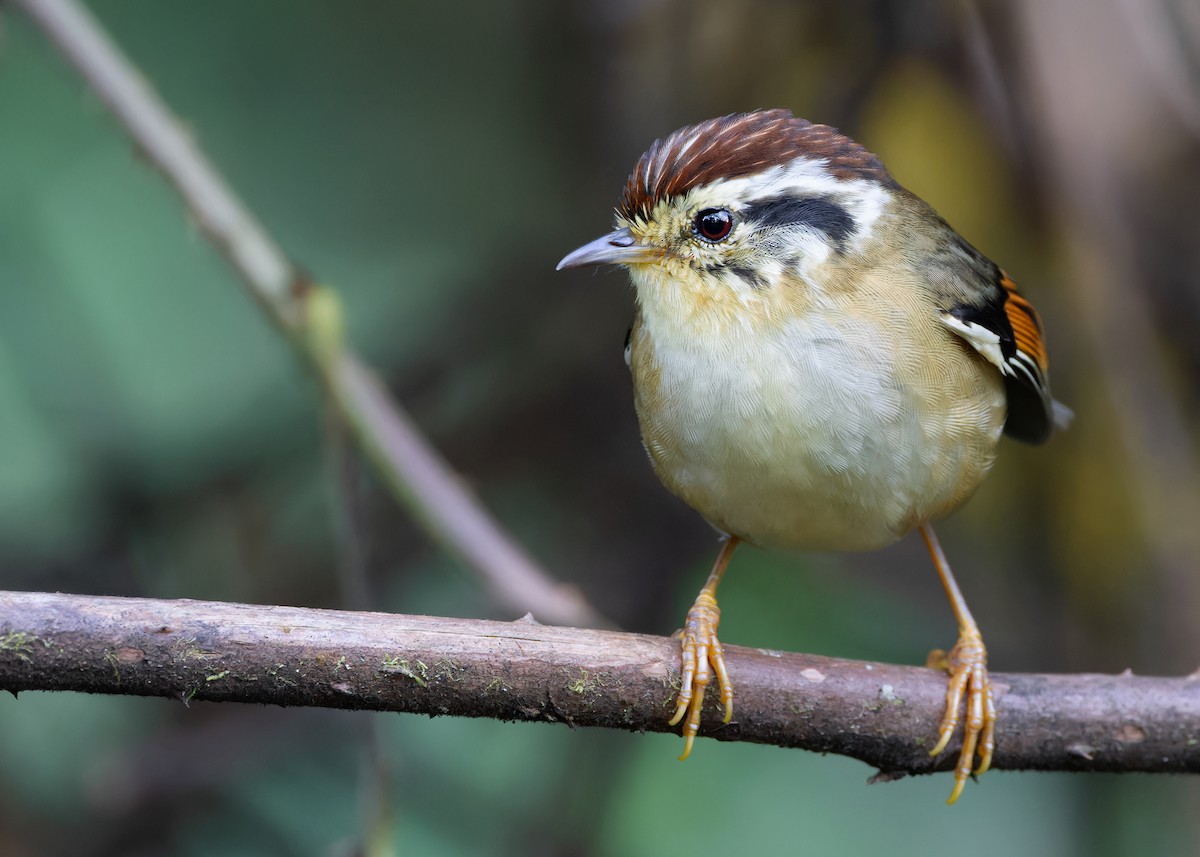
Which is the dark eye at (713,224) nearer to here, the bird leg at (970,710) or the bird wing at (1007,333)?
the bird wing at (1007,333)

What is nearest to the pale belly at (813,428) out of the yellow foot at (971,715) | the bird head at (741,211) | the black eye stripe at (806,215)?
the bird head at (741,211)

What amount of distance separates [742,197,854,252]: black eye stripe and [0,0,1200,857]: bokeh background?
1.56 m

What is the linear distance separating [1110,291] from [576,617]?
7.35 feet

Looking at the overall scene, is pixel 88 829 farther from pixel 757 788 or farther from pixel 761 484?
pixel 761 484

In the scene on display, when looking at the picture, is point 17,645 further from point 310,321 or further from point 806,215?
point 806,215

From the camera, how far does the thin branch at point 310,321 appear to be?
3420 mm

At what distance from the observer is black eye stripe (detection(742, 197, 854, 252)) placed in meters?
2.96

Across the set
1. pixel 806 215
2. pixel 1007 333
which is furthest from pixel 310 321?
pixel 1007 333

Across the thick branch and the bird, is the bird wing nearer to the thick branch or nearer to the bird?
the bird

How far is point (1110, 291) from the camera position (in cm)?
432

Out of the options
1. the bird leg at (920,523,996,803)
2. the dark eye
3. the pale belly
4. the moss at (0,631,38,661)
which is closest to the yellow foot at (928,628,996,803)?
the bird leg at (920,523,996,803)

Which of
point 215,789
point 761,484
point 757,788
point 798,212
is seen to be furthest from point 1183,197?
point 215,789

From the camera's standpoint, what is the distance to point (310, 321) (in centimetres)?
342

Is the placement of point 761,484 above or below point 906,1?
below
